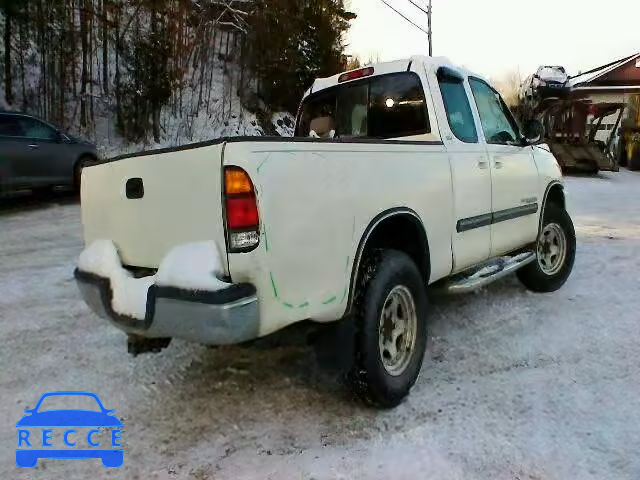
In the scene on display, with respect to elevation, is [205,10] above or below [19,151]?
above

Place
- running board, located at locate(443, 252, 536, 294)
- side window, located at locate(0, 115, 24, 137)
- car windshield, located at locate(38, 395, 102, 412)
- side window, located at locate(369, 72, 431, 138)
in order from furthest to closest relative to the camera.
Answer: side window, located at locate(0, 115, 24, 137) → side window, located at locate(369, 72, 431, 138) → running board, located at locate(443, 252, 536, 294) → car windshield, located at locate(38, 395, 102, 412)

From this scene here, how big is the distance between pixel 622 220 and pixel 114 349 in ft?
A: 28.0

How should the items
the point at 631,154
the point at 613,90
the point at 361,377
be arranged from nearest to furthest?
the point at 361,377, the point at 631,154, the point at 613,90

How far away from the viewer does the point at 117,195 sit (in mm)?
2807

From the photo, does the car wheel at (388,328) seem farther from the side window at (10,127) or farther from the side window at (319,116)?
the side window at (10,127)

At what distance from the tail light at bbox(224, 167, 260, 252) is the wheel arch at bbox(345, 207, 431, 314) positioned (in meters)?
0.67

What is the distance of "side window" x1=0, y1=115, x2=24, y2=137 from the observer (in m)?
9.69

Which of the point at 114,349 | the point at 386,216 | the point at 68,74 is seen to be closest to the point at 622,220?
the point at 386,216

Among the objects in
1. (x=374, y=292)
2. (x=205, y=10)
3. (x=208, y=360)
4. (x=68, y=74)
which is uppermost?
(x=205, y=10)

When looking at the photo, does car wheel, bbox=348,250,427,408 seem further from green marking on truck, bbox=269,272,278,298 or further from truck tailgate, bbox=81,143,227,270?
truck tailgate, bbox=81,143,227,270

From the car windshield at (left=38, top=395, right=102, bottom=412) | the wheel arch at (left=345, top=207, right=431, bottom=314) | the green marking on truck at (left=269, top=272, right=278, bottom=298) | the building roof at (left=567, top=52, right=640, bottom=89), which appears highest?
the building roof at (left=567, top=52, right=640, bottom=89)

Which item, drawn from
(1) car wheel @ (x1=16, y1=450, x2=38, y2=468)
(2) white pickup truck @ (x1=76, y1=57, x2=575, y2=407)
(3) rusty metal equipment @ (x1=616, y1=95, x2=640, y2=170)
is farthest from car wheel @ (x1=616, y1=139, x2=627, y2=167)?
(1) car wheel @ (x1=16, y1=450, x2=38, y2=468)

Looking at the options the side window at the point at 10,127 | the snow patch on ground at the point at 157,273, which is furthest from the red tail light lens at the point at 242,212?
the side window at the point at 10,127

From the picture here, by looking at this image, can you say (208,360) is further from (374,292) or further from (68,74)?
(68,74)
